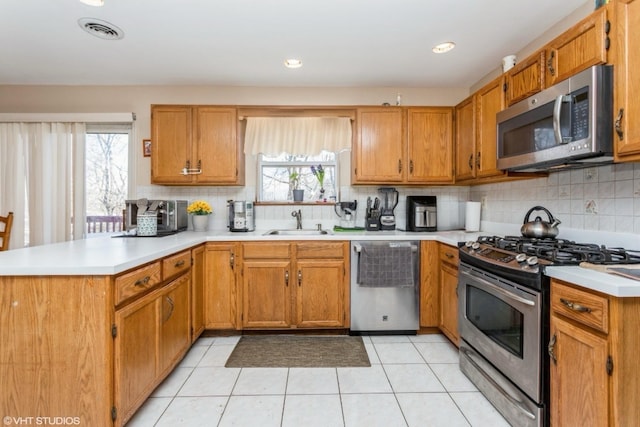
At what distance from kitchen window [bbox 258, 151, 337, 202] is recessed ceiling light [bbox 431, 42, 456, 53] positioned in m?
1.39

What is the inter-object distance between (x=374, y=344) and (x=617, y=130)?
2.11 metres

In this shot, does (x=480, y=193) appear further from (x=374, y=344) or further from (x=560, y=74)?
(x=374, y=344)

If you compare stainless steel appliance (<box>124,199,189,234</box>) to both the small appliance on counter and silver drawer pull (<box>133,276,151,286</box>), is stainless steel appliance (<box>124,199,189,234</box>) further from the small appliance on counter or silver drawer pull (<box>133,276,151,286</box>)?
the small appliance on counter

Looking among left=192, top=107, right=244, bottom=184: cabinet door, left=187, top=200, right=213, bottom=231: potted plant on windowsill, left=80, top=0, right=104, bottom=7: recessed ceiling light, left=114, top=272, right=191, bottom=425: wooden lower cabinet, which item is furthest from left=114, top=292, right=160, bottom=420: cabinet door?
left=80, top=0, right=104, bottom=7: recessed ceiling light

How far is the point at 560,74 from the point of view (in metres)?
1.78

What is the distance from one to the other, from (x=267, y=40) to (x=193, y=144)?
1.23m

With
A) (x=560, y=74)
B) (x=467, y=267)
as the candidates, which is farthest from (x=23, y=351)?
(x=560, y=74)

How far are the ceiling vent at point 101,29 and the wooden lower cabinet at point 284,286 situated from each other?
184 centimetres

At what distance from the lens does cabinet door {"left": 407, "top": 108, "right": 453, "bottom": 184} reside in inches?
123

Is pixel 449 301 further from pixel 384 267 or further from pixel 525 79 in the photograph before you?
pixel 525 79

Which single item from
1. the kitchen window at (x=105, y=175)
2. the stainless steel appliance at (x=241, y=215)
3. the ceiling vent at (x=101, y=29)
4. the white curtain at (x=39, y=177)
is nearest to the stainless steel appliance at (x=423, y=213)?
the stainless steel appliance at (x=241, y=215)

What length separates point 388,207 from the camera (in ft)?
11.1

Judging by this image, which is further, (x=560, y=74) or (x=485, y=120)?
(x=485, y=120)

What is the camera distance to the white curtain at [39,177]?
10.5 ft
